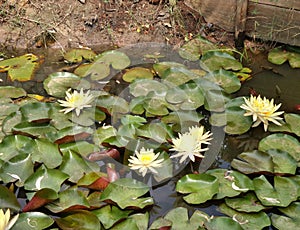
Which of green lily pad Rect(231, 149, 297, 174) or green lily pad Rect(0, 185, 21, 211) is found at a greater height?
green lily pad Rect(0, 185, 21, 211)

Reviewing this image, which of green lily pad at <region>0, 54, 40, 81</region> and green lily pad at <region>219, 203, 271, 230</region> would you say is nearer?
green lily pad at <region>219, 203, 271, 230</region>

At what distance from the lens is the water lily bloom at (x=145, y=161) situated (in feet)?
6.78

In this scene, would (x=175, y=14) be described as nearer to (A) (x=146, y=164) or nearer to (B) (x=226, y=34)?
(B) (x=226, y=34)

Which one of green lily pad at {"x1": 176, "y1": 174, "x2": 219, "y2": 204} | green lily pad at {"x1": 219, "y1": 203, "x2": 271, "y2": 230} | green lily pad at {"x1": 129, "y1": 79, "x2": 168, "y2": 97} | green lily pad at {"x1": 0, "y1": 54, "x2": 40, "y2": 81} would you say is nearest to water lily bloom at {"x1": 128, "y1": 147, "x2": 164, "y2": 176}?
green lily pad at {"x1": 176, "y1": 174, "x2": 219, "y2": 204}

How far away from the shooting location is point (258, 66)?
10.1 feet

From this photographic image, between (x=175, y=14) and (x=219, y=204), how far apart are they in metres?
1.77

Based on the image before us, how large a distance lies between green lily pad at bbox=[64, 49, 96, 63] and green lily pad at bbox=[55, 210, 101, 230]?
1.47m

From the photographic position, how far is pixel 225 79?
2.79 m

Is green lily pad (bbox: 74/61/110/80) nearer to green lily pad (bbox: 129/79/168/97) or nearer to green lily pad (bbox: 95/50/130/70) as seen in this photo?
green lily pad (bbox: 95/50/130/70)

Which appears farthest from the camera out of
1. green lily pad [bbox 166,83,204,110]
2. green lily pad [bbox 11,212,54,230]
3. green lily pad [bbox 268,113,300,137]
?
green lily pad [bbox 166,83,204,110]

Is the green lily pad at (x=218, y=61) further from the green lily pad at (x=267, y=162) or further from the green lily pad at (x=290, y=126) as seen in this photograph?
the green lily pad at (x=267, y=162)

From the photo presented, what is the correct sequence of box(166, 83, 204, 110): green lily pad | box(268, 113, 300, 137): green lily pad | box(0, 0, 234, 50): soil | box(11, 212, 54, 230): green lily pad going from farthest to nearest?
box(0, 0, 234, 50): soil, box(166, 83, 204, 110): green lily pad, box(268, 113, 300, 137): green lily pad, box(11, 212, 54, 230): green lily pad

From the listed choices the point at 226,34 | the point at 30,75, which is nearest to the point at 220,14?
the point at 226,34

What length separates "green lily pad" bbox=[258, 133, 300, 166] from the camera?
2244 millimetres
